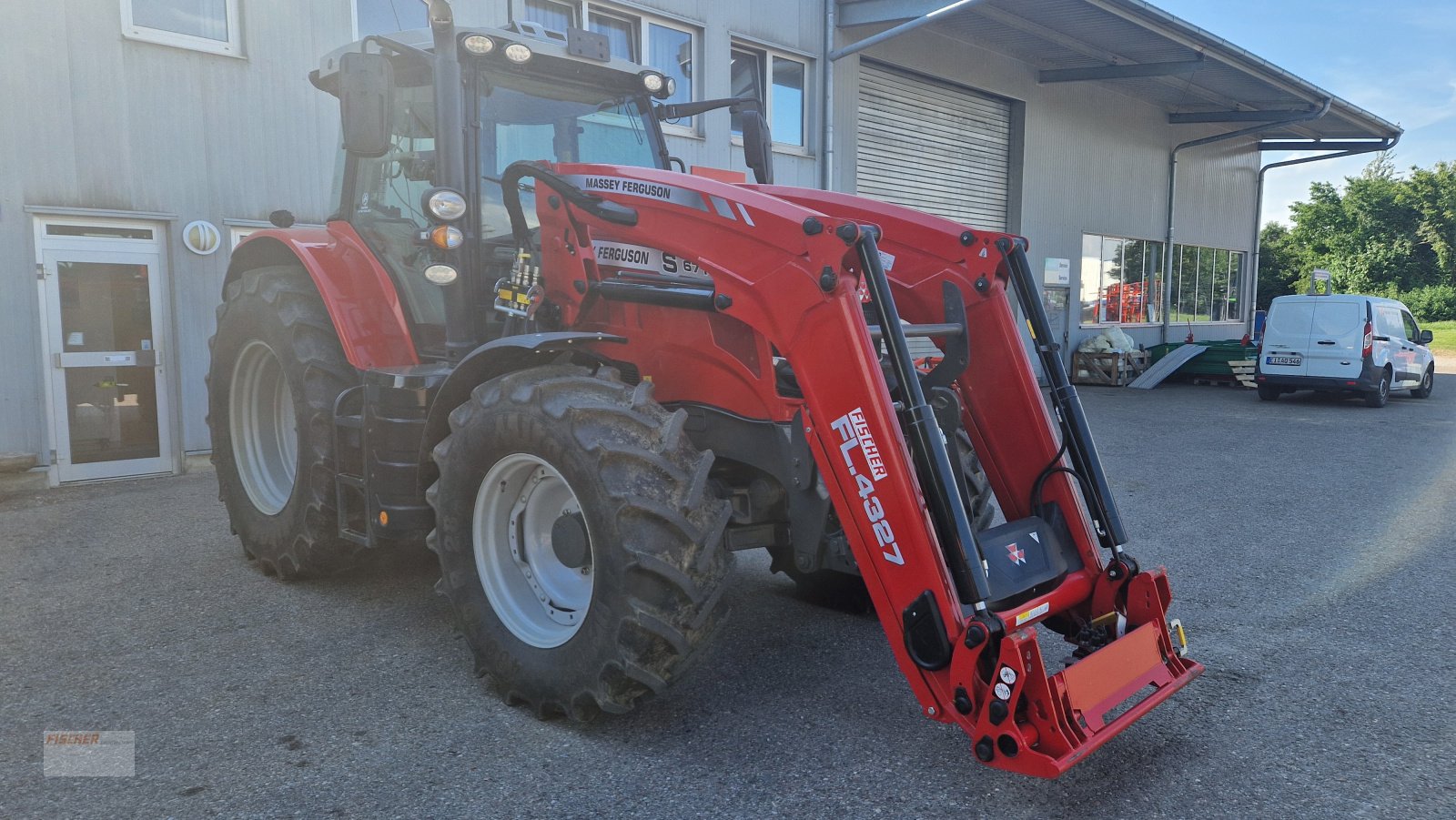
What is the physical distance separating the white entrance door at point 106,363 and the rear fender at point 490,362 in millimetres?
5280

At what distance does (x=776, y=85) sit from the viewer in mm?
13133

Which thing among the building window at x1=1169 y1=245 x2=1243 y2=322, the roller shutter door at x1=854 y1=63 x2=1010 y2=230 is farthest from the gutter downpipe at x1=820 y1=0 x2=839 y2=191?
the building window at x1=1169 y1=245 x2=1243 y2=322

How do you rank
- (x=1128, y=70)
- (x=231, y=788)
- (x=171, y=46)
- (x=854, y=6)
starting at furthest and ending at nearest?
(x=1128, y=70)
(x=854, y=6)
(x=171, y=46)
(x=231, y=788)

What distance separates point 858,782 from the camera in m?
3.09

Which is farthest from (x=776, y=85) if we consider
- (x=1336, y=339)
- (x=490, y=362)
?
(x=490, y=362)

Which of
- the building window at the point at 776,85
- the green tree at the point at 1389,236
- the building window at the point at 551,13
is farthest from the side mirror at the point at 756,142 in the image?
the green tree at the point at 1389,236

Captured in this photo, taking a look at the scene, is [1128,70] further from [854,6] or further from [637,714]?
[637,714]

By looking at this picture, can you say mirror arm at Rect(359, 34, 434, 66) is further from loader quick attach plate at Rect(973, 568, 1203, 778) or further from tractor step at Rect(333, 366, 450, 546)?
loader quick attach plate at Rect(973, 568, 1203, 778)

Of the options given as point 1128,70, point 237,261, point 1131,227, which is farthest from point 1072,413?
point 1131,227

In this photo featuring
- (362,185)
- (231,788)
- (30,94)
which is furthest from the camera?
(30,94)

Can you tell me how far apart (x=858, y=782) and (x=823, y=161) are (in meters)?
11.3

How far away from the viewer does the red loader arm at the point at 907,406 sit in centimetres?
284

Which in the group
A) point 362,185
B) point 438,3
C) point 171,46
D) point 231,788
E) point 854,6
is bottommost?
point 231,788

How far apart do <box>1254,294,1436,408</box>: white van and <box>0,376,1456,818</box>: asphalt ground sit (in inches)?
390
